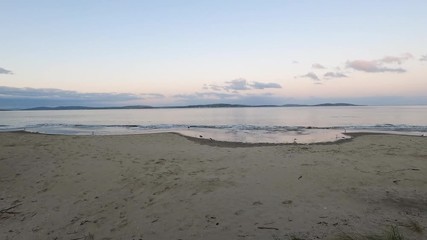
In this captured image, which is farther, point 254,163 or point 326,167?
point 254,163

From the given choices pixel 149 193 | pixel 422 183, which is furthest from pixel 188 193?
pixel 422 183

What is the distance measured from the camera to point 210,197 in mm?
7082

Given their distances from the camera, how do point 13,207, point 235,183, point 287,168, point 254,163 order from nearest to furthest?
point 13,207, point 235,183, point 287,168, point 254,163

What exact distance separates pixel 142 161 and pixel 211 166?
280 centimetres

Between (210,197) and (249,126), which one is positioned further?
(249,126)

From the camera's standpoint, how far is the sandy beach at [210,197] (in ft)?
18.0

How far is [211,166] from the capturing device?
1052cm

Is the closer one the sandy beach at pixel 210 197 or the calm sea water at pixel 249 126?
the sandy beach at pixel 210 197

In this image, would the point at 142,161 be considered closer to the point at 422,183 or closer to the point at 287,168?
the point at 287,168

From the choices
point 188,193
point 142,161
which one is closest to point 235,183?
point 188,193

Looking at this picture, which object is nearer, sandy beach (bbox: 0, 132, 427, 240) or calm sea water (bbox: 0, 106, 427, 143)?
sandy beach (bbox: 0, 132, 427, 240)

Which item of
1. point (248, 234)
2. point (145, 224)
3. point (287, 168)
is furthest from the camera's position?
point (287, 168)

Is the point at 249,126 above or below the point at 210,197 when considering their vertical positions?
below

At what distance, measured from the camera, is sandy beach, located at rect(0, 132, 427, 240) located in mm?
5484
